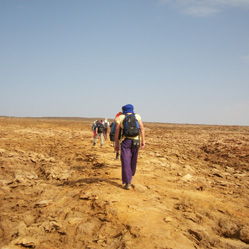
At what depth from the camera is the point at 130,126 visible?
546cm

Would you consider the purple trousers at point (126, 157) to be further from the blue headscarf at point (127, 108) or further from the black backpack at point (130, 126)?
the blue headscarf at point (127, 108)

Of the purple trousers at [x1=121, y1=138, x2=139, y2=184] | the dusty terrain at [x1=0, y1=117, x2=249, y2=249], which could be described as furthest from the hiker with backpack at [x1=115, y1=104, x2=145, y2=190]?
the dusty terrain at [x1=0, y1=117, x2=249, y2=249]

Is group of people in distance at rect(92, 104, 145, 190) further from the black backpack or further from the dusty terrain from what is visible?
the dusty terrain

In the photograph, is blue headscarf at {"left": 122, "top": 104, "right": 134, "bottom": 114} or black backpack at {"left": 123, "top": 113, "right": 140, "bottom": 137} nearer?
black backpack at {"left": 123, "top": 113, "right": 140, "bottom": 137}

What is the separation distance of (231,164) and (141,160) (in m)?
4.45

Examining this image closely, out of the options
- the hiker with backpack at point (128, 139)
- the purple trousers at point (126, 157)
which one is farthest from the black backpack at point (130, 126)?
the purple trousers at point (126, 157)

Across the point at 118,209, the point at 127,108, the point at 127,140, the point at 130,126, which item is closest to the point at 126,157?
the point at 127,140

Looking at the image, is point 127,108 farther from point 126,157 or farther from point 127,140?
point 126,157

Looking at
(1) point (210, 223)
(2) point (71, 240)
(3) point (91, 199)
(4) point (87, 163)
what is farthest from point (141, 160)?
(2) point (71, 240)

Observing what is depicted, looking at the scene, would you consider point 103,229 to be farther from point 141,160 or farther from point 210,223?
point 141,160

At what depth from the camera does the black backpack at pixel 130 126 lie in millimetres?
5438

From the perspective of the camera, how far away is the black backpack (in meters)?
5.44

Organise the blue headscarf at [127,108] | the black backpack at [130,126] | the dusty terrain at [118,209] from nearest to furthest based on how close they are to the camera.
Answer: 1. the dusty terrain at [118,209]
2. the black backpack at [130,126]
3. the blue headscarf at [127,108]

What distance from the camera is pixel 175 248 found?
3227mm
